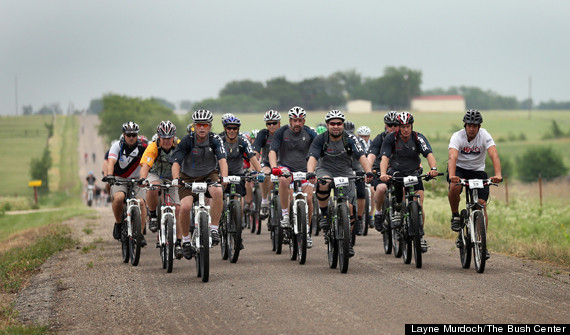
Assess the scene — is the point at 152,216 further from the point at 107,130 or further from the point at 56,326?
the point at 107,130

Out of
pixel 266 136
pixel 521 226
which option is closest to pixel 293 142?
pixel 266 136

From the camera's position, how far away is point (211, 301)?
36.0ft

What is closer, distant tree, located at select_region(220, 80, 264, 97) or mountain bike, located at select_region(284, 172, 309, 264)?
mountain bike, located at select_region(284, 172, 309, 264)

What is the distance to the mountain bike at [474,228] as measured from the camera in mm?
12950

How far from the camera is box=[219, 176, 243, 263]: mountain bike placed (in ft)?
48.1

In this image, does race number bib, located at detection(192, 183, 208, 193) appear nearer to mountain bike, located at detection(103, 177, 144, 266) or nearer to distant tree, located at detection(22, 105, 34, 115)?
mountain bike, located at detection(103, 177, 144, 266)

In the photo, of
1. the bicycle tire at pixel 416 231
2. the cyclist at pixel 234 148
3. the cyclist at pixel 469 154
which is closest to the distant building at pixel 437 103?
the cyclist at pixel 234 148

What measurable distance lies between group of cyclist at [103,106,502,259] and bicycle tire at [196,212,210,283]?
632 mm

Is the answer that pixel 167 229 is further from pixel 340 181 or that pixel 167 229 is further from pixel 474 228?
pixel 474 228

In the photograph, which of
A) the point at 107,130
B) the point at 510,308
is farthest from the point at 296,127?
the point at 107,130

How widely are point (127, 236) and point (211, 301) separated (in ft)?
16.6

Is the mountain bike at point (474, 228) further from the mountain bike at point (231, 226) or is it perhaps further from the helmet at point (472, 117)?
the mountain bike at point (231, 226)

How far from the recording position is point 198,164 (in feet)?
46.3

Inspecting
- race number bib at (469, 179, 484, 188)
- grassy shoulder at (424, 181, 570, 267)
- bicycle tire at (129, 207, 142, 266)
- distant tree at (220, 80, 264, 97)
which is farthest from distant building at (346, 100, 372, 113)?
race number bib at (469, 179, 484, 188)
